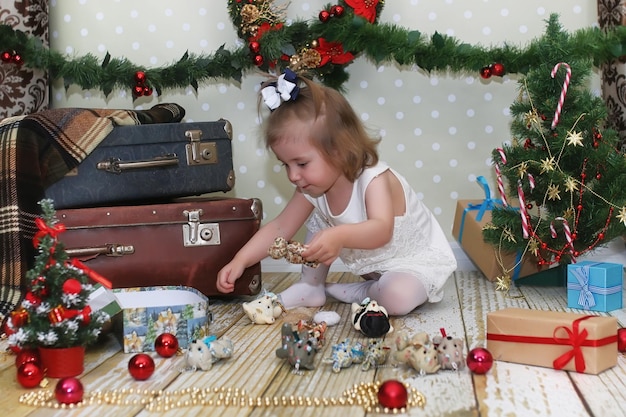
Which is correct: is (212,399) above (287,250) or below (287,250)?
below

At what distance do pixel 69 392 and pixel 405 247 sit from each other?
3.46ft

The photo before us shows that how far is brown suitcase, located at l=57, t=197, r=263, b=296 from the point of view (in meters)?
2.00

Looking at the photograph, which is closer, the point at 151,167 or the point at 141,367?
the point at 141,367

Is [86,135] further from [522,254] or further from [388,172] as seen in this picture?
[522,254]

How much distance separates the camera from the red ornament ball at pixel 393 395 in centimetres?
118

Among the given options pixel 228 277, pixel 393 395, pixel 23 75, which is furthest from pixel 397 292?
pixel 23 75

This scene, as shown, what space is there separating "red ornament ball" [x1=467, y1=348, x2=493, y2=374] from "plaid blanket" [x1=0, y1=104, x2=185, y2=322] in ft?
3.56

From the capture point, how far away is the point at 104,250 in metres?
1.99

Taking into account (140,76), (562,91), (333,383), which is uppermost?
(140,76)

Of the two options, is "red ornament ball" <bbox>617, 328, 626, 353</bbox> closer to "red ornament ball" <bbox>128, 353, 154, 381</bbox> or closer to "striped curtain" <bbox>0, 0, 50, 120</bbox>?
"red ornament ball" <bbox>128, 353, 154, 381</bbox>

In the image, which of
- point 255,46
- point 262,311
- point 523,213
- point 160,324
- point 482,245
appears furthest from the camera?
point 255,46

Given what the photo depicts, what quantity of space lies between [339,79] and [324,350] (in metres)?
1.25

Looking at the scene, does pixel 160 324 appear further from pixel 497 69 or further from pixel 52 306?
pixel 497 69

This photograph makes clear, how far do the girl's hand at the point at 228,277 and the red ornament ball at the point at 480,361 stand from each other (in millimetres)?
803
